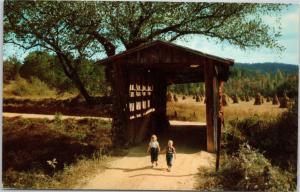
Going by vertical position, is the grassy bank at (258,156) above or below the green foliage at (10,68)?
below

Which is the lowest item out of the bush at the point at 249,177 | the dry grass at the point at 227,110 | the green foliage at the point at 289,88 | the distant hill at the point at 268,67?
the bush at the point at 249,177

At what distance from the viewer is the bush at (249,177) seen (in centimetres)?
1067

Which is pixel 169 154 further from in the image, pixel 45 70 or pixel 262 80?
pixel 45 70

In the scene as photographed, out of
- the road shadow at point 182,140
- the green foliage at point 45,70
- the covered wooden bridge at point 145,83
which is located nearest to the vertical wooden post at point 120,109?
the covered wooden bridge at point 145,83

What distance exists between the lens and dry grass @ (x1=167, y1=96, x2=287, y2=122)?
13.5 m

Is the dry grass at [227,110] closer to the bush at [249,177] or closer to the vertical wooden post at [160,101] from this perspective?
the vertical wooden post at [160,101]

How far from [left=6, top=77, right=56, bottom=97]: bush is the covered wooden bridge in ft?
6.73

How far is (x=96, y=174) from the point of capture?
11094 mm

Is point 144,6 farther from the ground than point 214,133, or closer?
farther from the ground

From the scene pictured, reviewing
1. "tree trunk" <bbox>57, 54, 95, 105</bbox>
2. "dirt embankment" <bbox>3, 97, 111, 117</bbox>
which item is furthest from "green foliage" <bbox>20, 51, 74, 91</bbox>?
"dirt embankment" <bbox>3, 97, 111, 117</bbox>

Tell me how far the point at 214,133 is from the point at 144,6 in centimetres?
458

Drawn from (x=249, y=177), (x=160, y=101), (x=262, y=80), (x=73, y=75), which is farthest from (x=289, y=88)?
(x=73, y=75)

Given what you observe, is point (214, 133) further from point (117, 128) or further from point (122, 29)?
point (122, 29)

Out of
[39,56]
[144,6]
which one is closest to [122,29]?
[144,6]
